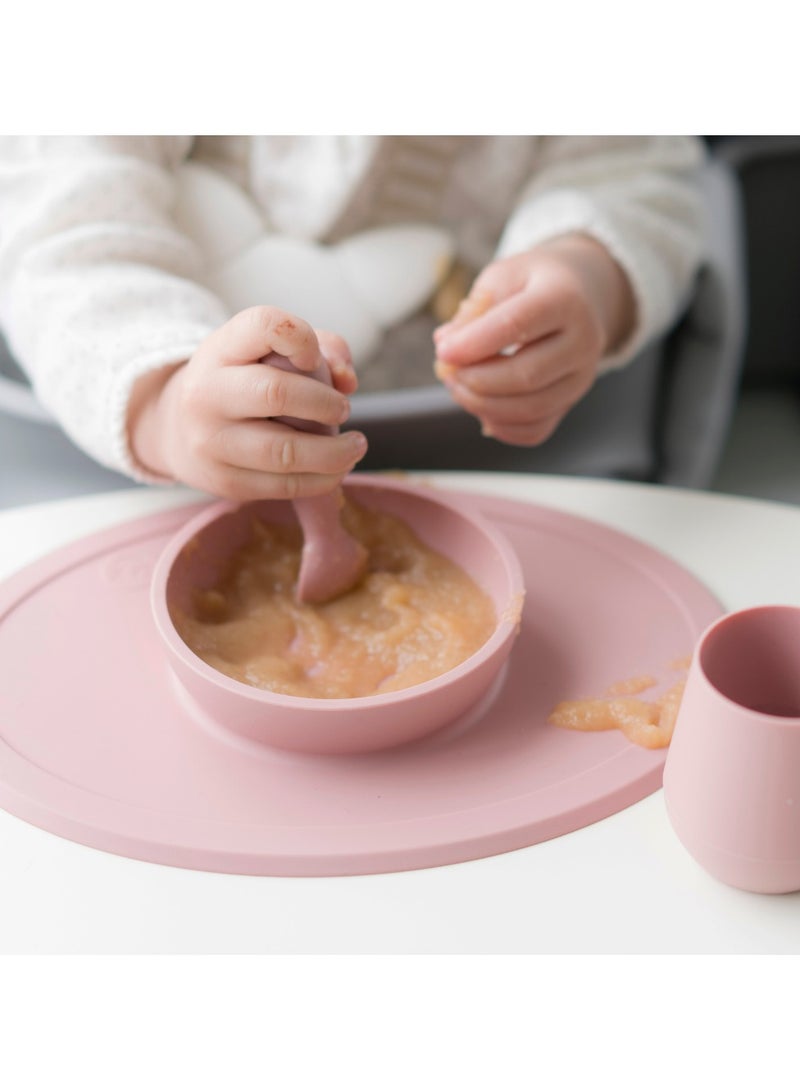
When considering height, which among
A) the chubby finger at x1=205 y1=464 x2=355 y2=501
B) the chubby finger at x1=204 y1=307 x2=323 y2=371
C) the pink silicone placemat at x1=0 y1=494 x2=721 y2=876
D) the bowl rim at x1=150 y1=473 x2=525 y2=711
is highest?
the chubby finger at x1=204 y1=307 x2=323 y2=371

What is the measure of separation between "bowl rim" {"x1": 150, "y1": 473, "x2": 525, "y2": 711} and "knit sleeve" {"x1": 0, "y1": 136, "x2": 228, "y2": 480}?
0.15 m

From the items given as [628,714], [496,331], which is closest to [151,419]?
[496,331]

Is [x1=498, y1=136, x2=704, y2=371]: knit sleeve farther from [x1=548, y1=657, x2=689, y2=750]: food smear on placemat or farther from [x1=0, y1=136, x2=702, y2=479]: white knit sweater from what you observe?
[x1=548, y1=657, x2=689, y2=750]: food smear on placemat

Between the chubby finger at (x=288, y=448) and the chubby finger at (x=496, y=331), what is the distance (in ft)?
0.48

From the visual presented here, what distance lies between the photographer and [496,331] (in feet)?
2.52

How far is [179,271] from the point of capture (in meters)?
0.93

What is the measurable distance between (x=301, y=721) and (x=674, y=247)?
0.70 metres

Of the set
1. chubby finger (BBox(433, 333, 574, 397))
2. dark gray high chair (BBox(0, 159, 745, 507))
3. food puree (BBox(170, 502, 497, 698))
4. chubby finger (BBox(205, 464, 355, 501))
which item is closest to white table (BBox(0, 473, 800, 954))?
food puree (BBox(170, 502, 497, 698))

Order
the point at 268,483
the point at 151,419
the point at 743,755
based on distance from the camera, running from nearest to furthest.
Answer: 1. the point at 743,755
2. the point at 268,483
3. the point at 151,419

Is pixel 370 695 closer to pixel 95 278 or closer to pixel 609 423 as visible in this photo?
pixel 95 278

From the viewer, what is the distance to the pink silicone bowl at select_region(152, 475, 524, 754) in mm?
548

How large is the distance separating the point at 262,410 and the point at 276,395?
0.6 inches

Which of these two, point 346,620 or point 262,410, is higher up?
point 262,410

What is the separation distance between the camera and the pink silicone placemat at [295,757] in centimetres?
53
